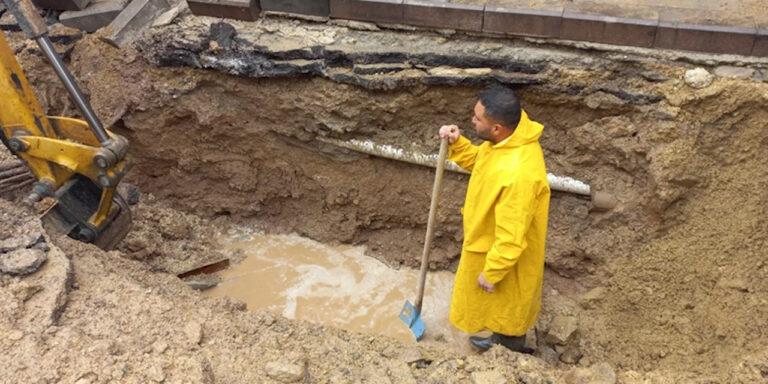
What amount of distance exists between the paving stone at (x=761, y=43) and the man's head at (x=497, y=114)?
1.63 meters

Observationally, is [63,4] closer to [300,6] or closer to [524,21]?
[300,6]

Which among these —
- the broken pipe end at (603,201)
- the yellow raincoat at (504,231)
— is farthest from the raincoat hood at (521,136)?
the broken pipe end at (603,201)

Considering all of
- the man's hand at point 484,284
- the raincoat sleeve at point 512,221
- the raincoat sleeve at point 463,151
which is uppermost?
the raincoat sleeve at point 463,151

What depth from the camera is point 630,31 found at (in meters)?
3.90

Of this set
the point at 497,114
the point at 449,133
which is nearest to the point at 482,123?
the point at 497,114

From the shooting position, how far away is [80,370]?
2.77 metres

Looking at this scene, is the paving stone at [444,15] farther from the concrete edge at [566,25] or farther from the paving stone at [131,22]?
the paving stone at [131,22]

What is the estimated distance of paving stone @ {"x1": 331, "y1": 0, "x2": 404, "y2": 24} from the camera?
169 inches

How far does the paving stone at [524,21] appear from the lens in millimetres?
4012

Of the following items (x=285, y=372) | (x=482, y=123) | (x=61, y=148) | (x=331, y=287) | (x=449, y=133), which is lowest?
(x=331, y=287)

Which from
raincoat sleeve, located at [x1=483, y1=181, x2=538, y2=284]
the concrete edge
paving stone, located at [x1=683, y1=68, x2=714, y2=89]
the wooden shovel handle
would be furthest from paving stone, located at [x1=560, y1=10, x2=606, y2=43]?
raincoat sleeve, located at [x1=483, y1=181, x2=538, y2=284]

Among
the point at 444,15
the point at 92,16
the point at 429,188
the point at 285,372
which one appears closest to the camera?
the point at 285,372

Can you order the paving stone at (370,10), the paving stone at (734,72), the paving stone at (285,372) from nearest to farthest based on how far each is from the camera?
the paving stone at (285,372)
the paving stone at (734,72)
the paving stone at (370,10)

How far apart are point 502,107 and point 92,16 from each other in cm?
359
